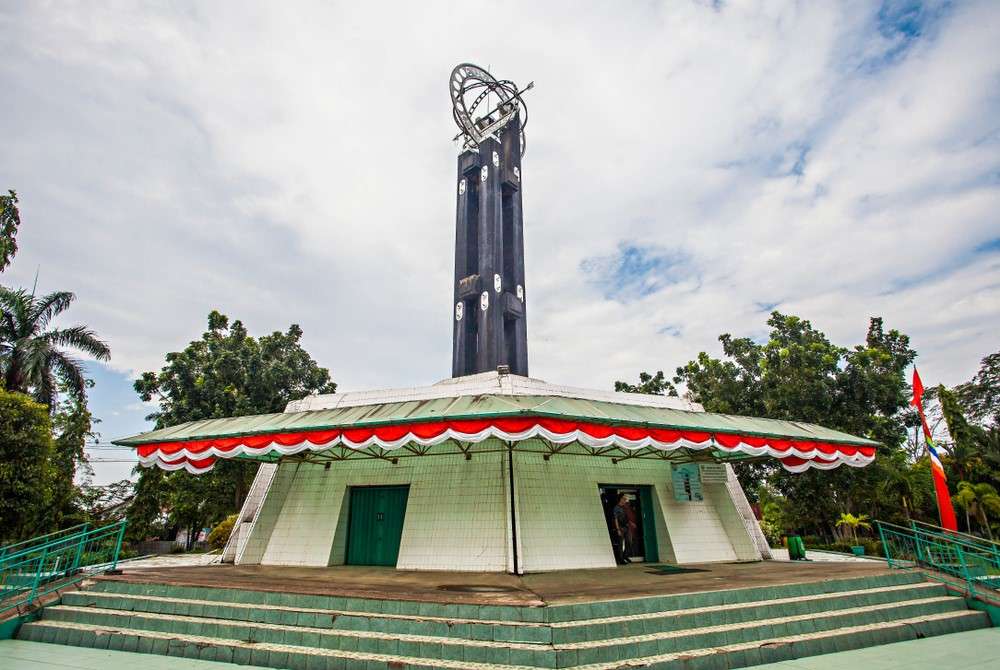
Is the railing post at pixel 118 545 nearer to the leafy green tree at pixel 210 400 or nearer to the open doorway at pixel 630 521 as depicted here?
the open doorway at pixel 630 521

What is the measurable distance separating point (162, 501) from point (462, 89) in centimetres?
2583

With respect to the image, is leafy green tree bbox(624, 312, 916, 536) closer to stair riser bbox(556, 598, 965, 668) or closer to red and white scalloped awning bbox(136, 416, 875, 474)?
red and white scalloped awning bbox(136, 416, 875, 474)

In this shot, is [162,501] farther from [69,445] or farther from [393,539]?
[393,539]

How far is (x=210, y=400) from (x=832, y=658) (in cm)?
2782

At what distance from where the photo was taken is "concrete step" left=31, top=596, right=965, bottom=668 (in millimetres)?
5703

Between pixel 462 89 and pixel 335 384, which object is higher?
pixel 462 89

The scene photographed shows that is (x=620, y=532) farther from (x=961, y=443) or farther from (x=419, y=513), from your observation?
(x=961, y=443)

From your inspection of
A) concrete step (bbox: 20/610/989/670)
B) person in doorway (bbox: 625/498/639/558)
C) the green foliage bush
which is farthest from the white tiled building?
the green foliage bush

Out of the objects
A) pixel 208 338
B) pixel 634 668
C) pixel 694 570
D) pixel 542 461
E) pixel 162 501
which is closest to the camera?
pixel 634 668

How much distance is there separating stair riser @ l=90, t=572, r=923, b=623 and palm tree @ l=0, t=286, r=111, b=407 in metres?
15.7

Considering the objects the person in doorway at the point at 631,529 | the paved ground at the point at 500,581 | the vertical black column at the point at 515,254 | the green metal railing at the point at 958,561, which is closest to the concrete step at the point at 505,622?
the paved ground at the point at 500,581

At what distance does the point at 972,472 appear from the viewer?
2788 centimetres

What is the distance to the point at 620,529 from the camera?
13430mm

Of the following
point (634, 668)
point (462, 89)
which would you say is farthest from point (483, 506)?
point (462, 89)
